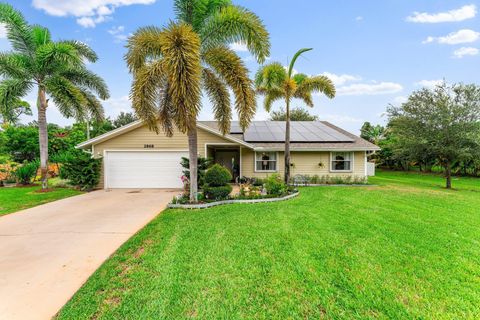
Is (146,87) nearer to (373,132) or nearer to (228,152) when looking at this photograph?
(228,152)

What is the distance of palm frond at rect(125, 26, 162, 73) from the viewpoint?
7.33 m

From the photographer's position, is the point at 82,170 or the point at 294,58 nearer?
the point at 294,58

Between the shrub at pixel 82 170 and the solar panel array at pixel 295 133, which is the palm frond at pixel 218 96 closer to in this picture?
the solar panel array at pixel 295 133

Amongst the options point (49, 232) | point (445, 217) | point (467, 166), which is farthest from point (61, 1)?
point (467, 166)

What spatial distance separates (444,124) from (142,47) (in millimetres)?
16135

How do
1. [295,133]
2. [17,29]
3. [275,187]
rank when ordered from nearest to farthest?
[275,187]
[17,29]
[295,133]

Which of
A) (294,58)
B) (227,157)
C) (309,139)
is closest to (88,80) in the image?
(227,157)

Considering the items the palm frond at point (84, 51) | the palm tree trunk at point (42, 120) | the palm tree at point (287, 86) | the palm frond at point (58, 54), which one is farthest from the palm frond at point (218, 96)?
the palm tree trunk at point (42, 120)

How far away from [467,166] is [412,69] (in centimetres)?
1473

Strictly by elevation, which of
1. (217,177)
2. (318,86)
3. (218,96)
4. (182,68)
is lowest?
(217,177)

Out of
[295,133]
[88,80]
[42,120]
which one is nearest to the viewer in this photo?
[42,120]

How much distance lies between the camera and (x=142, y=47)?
7406 mm

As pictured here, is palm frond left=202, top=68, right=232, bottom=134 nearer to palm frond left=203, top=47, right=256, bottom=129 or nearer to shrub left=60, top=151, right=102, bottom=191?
palm frond left=203, top=47, right=256, bottom=129

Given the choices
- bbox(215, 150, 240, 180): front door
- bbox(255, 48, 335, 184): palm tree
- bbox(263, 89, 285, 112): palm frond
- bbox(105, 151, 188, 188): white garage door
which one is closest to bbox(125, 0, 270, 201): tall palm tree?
bbox(255, 48, 335, 184): palm tree
